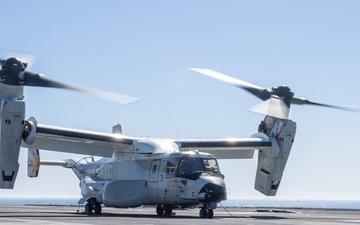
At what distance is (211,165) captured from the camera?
28797 mm

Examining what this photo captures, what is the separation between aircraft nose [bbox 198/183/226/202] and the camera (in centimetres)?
2673

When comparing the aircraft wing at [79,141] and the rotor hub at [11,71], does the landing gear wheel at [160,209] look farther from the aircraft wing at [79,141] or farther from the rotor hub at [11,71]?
the rotor hub at [11,71]

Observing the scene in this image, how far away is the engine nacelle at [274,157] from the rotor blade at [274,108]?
759 mm

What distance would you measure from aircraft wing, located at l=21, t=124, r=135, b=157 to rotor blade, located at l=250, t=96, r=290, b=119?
678 centimetres

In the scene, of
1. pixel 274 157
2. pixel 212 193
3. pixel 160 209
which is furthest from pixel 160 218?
pixel 274 157

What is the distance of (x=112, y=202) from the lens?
30344mm

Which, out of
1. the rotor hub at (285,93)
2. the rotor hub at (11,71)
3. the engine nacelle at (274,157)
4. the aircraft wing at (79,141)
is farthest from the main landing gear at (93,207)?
the rotor hub at (285,93)

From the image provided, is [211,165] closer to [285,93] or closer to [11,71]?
[285,93]

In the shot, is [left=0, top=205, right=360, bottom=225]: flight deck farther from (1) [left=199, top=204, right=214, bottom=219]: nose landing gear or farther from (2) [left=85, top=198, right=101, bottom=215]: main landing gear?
(2) [left=85, top=198, right=101, bottom=215]: main landing gear

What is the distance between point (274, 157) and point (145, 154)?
22.8ft

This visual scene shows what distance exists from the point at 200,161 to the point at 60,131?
697cm

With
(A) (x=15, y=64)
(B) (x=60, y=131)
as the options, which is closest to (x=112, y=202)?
(B) (x=60, y=131)

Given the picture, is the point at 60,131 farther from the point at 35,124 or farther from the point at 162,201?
the point at 162,201

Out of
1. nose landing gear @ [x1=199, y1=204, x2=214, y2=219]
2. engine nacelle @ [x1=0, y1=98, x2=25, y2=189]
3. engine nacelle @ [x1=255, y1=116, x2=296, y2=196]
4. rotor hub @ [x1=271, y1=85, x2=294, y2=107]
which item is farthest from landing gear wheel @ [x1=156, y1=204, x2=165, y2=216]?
rotor hub @ [x1=271, y1=85, x2=294, y2=107]
